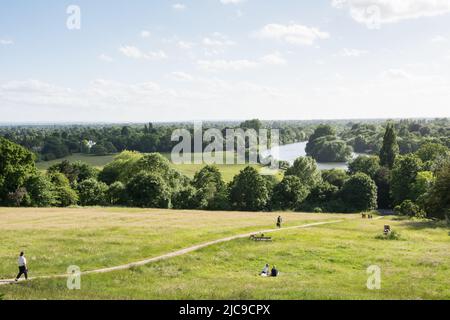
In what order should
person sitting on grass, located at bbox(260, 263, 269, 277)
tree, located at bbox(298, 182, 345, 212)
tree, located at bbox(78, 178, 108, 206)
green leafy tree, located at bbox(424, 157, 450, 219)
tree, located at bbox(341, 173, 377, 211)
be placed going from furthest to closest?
1. tree, located at bbox(341, 173, 377, 211)
2. tree, located at bbox(298, 182, 345, 212)
3. tree, located at bbox(78, 178, 108, 206)
4. green leafy tree, located at bbox(424, 157, 450, 219)
5. person sitting on grass, located at bbox(260, 263, 269, 277)

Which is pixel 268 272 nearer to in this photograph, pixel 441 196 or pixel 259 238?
pixel 259 238

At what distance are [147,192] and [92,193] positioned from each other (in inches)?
614

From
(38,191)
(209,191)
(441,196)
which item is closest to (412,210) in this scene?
(441,196)

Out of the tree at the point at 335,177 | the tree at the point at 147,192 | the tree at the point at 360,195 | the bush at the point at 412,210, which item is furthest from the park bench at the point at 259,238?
the tree at the point at 335,177

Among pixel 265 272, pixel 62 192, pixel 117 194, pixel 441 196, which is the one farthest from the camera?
pixel 62 192

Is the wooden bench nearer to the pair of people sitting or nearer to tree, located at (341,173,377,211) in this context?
the pair of people sitting

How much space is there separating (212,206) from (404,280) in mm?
65037

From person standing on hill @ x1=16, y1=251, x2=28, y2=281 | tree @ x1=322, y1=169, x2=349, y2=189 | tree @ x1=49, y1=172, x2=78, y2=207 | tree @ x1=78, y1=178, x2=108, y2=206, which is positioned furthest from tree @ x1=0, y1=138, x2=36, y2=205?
tree @ x1=322, y1=169, x2=349, y2=189

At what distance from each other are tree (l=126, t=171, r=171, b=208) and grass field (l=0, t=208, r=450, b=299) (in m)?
27.8

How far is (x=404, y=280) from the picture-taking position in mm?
33312

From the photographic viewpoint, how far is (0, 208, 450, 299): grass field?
93.0 feet

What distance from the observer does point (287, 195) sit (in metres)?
99.7
